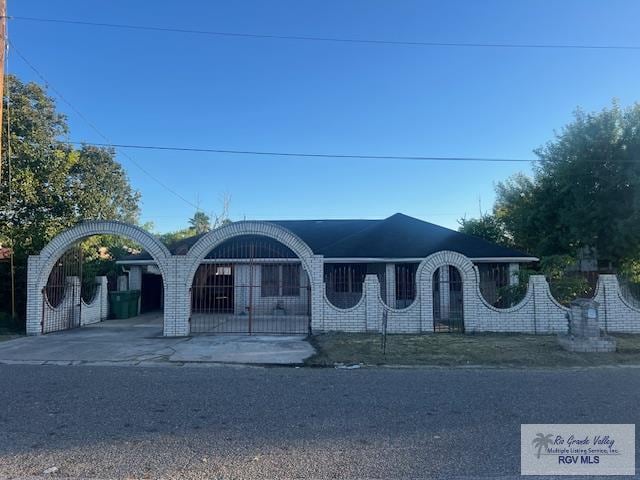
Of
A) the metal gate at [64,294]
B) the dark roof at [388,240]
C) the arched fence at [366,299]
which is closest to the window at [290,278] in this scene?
the dark roof at [388,240]

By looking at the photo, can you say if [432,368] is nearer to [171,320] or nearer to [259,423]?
[259,423]

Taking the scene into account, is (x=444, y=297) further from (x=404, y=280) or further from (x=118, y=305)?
(x=118, y=305)

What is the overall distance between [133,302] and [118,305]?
31.5 inches

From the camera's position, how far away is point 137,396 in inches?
281

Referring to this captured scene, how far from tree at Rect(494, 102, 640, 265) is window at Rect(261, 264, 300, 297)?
11.9 meters

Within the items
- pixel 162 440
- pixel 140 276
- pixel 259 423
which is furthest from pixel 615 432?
pixel 140 276

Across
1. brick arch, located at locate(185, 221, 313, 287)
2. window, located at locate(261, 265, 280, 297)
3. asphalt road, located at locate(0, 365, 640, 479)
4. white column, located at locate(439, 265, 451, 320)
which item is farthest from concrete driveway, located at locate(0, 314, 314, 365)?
white column, located at locate(439, 265, 451, 320)

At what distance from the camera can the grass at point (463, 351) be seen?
10.3 metres

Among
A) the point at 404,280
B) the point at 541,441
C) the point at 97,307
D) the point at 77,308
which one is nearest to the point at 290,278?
the point at 404,280

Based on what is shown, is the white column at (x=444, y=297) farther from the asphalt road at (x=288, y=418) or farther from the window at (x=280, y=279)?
the asphalt road at (x=288, y=418)

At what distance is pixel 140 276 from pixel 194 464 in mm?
19460

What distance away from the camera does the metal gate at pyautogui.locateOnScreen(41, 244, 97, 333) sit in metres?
15.4

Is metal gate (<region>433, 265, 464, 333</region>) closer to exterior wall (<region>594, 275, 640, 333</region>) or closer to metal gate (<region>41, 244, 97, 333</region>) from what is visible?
exterior wall (<region>594, 275, 640, 333</region>)

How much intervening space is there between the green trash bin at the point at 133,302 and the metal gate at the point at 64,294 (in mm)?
2813
